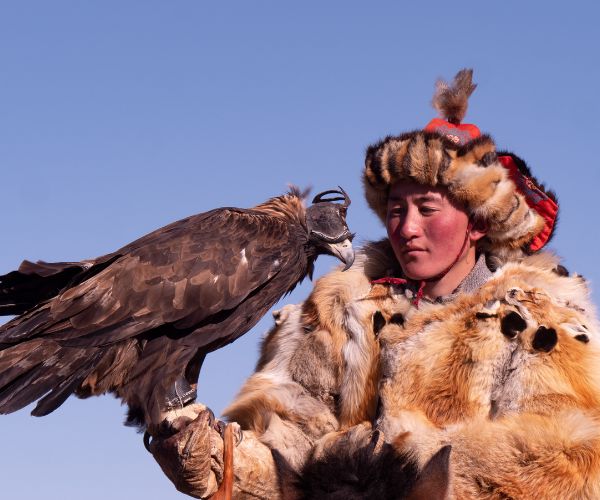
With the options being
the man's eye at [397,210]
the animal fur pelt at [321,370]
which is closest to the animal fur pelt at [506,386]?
the animal fur pelt at [321,370]

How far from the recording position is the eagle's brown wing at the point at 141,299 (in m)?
3.53

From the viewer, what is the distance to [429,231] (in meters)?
3.96

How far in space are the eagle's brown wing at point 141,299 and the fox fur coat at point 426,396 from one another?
0.41 metres

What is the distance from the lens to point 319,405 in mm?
3938

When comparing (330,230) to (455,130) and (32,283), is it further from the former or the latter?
(32,283)

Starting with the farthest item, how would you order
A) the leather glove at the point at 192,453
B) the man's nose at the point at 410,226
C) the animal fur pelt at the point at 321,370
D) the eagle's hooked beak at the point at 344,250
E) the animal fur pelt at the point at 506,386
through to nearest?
the eagle's hooked beak at the point at 344,250 < the man's nose at the point at 410,226 < the animal fur pelt at the point at 321,370 < the leather glove at the point at 192,453 < the animal fur pelt at the point at 506,386

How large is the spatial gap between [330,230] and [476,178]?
83cm

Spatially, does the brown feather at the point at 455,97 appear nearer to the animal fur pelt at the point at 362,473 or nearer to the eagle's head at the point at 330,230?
the eagle's head at the point at 330,230

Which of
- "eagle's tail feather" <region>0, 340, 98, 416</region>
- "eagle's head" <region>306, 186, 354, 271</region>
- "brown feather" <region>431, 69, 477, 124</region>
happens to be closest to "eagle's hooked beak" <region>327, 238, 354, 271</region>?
"eagle's head" <region>306, 186, 354, 271</region>

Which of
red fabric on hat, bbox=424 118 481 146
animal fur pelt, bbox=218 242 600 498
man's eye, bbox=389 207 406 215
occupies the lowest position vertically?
animal fur pelt, bbox=218 242 600 498

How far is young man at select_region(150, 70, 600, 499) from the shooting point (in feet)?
10.6

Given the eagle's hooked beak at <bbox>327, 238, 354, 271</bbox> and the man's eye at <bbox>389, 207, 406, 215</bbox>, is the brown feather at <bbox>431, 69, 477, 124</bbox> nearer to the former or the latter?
the man's eye at <bbox>389, 207, 406, 215</bbox>

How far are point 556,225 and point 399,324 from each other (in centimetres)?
96

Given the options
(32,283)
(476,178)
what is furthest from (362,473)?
(32,283)
